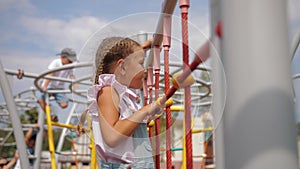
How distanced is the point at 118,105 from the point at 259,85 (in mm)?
648

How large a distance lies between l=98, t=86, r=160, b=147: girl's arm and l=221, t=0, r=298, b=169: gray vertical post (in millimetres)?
560

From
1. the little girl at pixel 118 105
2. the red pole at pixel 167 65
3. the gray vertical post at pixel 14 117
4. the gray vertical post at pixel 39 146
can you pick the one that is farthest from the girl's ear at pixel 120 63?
the gray vertical post at pixel 39 146

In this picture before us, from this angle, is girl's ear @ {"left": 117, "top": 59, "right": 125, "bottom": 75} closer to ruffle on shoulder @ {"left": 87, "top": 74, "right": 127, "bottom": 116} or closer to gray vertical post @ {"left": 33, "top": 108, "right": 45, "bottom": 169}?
ruffle on shoulder @ {"left": 87, "top": 74, "right": 127, "bottom": 116}

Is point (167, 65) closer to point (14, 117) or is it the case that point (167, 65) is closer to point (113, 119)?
point (113, 119)

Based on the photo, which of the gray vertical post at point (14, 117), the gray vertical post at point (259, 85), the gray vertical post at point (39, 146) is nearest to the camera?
the gray vertical post at point (259, 85)

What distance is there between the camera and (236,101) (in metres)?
0.42

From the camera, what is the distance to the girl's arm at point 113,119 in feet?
3.22

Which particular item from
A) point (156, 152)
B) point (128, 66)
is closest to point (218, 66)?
point (128, 66)

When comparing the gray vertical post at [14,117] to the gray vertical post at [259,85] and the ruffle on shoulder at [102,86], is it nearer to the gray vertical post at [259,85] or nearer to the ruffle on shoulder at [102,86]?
the ruffle on shoulder at [102,86]

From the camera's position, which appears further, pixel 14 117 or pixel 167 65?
pixel 14 117

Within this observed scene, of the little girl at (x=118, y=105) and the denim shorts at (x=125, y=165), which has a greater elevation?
the little girl at (x=118, y=105)

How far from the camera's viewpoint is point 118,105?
102 cm

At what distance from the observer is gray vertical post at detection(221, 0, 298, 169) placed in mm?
404

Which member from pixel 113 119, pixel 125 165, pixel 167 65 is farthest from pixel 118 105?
pixel 167 65
